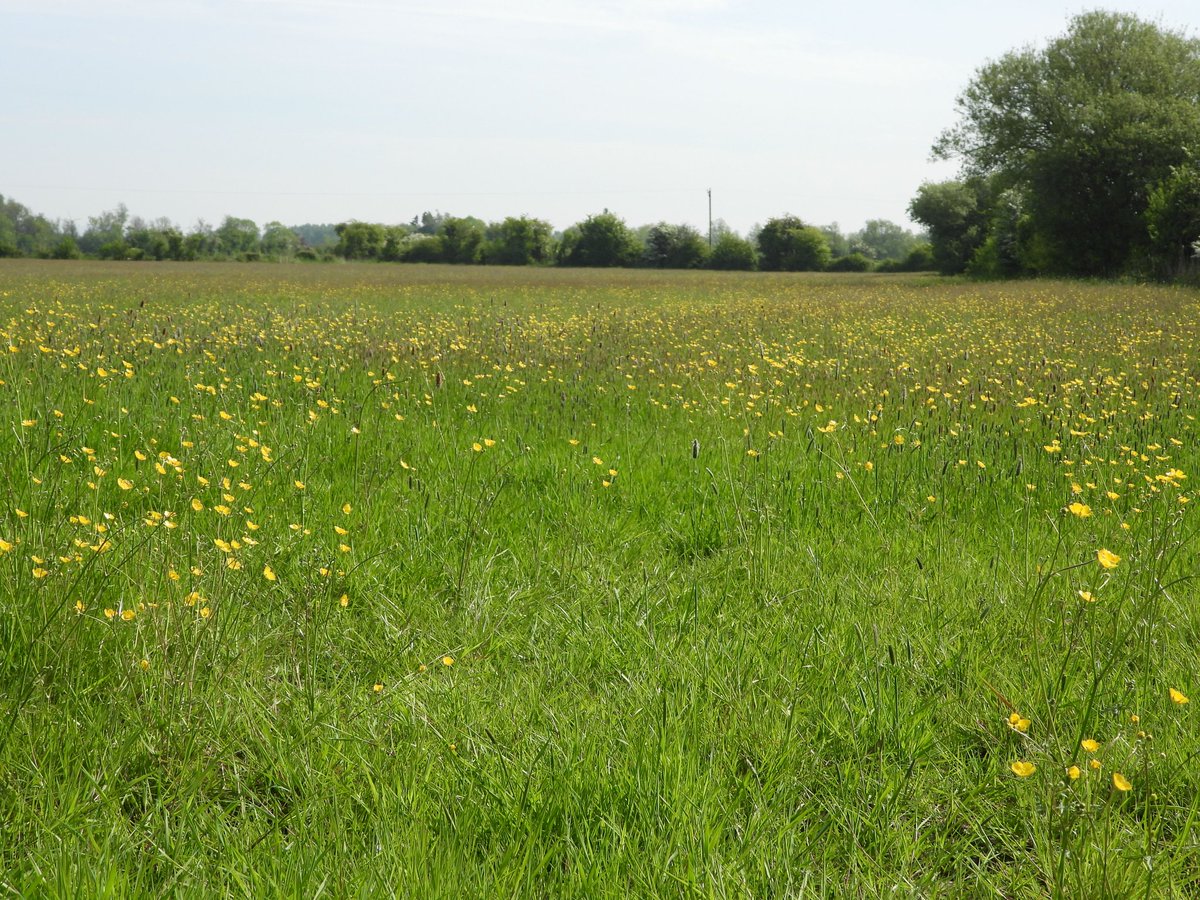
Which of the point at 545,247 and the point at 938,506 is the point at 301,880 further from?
the point at 545,247

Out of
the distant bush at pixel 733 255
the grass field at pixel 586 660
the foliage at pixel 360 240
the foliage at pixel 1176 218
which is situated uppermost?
the foliage at pixel 360 240

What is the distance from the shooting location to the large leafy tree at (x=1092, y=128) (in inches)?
1168

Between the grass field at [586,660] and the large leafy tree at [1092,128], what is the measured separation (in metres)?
29.7

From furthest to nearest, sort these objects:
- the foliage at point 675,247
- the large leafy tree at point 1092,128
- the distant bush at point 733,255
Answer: the foliage at point 675,247, the distant bush at point 733,255, the large leafy tree at point 1092,128

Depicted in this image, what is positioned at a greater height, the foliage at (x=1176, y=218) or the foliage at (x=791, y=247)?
the foliage at (x=791, y=247)

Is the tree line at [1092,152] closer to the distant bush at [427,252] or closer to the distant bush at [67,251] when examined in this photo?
the distant bush at [427,252]

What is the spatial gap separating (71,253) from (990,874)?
81.6 metres

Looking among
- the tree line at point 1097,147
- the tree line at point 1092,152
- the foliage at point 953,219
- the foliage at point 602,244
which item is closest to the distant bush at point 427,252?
the foliage at point 602,244

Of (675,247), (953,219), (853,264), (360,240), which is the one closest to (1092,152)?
(953,219)

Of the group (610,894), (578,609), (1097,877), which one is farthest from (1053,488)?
(610,894)

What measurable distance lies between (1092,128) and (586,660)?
35318 millimetres

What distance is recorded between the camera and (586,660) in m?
2.74

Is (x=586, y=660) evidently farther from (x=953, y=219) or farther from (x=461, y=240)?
(x=461, y=240)

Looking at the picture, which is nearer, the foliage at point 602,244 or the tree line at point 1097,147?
the tree line at point 1097,147
